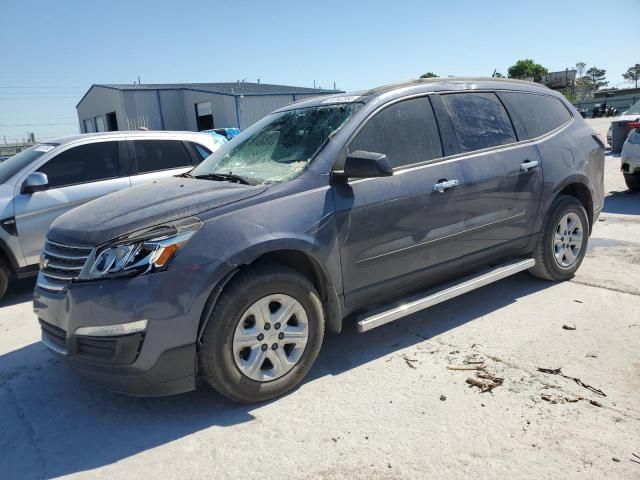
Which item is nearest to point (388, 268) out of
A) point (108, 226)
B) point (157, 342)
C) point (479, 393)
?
point (479, 393)

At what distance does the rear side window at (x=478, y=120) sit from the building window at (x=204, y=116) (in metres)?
30.7

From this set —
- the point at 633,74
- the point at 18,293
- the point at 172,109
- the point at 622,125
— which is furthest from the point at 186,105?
the point at 633,74

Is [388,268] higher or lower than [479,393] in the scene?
higher

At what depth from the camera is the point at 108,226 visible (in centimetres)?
296

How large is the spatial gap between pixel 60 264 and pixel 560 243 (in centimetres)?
423

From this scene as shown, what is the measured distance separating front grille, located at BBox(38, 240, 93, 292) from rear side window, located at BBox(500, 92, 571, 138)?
12.0 ft

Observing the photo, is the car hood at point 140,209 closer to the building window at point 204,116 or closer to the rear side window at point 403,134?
the rear side window at point 403,134

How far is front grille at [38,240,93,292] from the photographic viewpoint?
2.95 meters

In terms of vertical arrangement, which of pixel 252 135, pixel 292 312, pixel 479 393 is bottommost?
pixel 479 393

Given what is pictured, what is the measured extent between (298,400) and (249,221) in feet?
3.83

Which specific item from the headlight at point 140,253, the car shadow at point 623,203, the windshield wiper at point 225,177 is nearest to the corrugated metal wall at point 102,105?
the car shadow at point 623,203

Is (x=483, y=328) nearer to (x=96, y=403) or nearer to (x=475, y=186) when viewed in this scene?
(x=475, y=186)

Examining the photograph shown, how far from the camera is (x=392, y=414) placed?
2.94 metres

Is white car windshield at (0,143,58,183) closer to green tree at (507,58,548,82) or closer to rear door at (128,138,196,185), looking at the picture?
rear door at (128,138,196,185)
